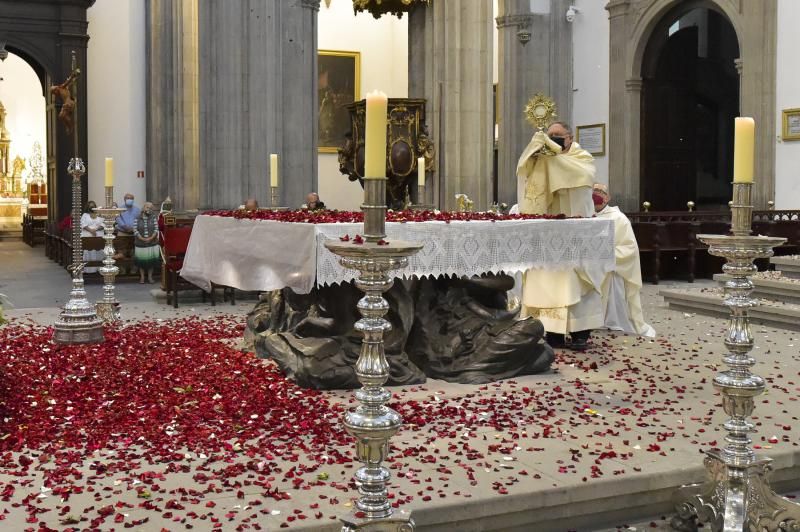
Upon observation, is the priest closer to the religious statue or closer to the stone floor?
the stone floor

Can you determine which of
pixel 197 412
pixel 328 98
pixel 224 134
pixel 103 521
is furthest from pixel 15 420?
pixel 328 98

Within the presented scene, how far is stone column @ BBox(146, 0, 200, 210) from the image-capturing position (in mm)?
15250

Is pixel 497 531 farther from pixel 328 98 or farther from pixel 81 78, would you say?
pixel 328 98

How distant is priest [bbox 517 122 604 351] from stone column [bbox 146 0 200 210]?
864cm

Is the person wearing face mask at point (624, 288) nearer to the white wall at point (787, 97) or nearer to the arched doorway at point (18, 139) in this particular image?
the white wall at point (787, 97)

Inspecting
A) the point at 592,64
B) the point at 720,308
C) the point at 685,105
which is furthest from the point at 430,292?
the point at 685,105

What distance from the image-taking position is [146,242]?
13922mm

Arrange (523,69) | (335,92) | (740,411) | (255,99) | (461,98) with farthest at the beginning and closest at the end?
(335,92) < (523,69) < (461,98) < (255,99) < (740,411)

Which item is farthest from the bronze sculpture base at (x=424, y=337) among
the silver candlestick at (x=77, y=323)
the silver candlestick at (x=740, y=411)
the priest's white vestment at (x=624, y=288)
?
the silver candlestick at (x=740, y=411)

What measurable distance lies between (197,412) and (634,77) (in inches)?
578

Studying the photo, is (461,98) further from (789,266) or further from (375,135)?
(375,135)

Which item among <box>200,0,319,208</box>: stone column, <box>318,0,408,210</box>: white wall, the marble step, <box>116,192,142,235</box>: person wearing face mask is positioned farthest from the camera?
<box>318,0,408,210</box>: white wall

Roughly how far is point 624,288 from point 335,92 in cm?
1595

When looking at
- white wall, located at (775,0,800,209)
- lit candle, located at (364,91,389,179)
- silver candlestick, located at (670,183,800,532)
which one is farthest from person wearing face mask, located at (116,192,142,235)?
lit candle, located at (364,91,389,179)
